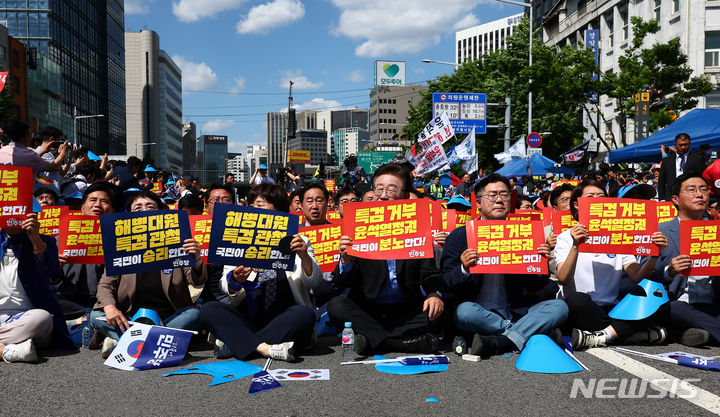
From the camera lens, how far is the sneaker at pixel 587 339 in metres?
5.09

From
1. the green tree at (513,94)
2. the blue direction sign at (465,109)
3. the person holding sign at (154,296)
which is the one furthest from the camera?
the green tree at (513,94)

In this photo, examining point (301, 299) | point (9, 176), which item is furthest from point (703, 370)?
point (9, 176)

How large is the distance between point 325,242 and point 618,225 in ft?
8.03

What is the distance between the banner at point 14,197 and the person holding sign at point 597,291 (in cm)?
427

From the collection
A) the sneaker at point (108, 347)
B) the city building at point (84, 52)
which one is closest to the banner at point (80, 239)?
the sneaker at point (108, 347)

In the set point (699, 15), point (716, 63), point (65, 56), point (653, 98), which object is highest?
point (65, 56)

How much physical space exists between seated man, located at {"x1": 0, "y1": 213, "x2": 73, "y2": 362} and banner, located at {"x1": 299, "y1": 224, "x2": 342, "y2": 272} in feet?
6.85

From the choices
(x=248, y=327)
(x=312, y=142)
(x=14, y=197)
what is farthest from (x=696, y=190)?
(x=312, y=142)

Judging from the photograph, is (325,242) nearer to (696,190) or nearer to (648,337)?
(648,337)

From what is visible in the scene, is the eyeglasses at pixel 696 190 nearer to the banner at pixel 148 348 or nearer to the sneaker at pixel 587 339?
the sneaker at pixel 587 339

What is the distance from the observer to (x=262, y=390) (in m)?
4.04

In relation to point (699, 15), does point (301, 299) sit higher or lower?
lower

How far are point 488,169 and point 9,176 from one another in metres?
38.3

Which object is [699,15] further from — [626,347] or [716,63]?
[626,347]
